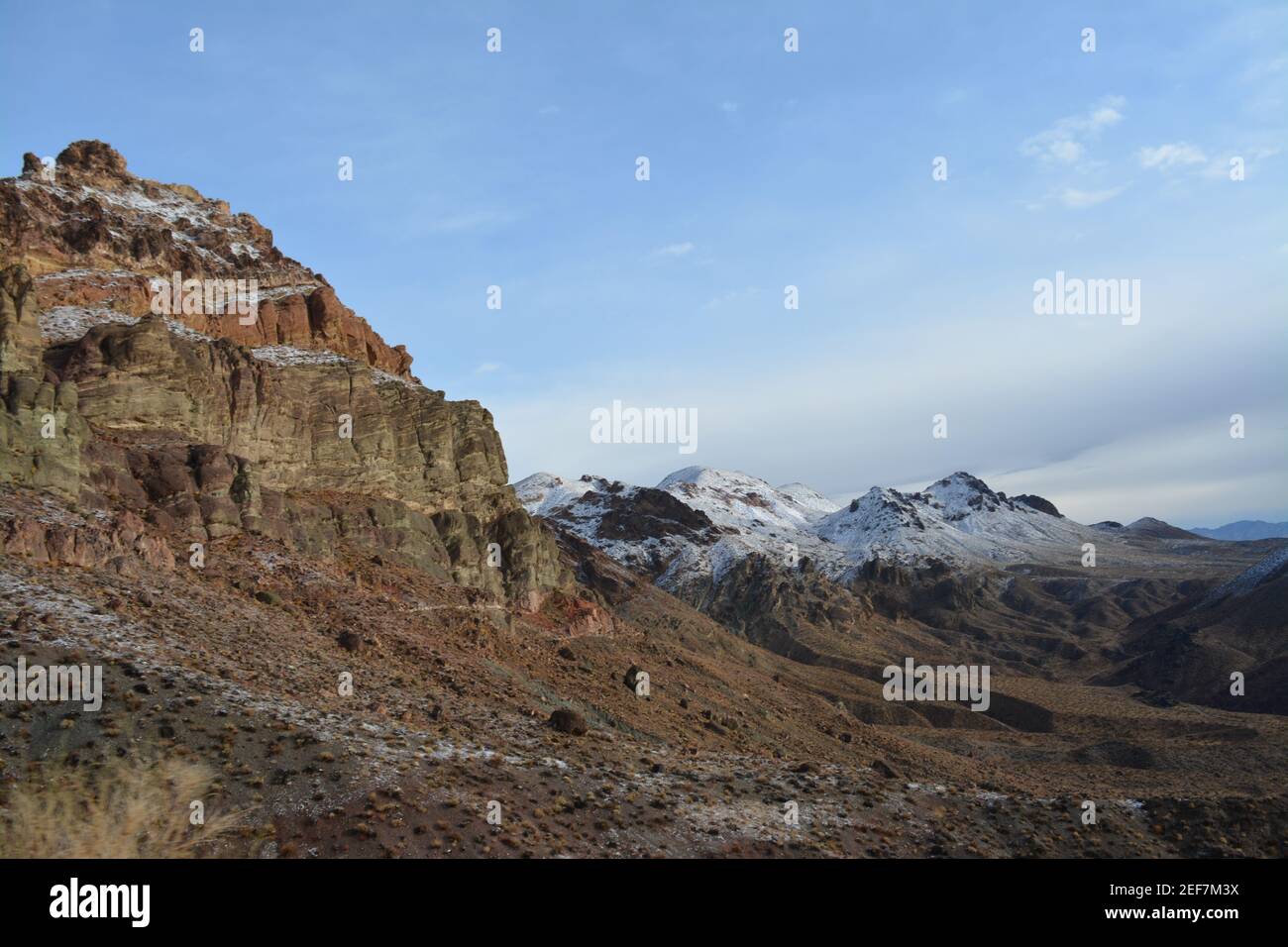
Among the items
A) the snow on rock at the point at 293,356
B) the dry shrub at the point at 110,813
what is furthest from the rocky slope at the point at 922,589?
the dry shrub at the point at 110,813

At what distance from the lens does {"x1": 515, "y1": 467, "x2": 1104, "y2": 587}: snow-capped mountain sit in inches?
4828

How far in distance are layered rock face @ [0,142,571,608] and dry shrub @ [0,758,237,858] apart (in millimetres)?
11342

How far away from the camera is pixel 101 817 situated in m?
14.4

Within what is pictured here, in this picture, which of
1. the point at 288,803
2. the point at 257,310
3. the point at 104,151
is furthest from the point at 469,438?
the point at 288,803

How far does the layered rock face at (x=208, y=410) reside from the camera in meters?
29.2

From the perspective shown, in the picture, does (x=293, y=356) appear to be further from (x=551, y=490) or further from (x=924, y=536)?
(x=924, y=536)

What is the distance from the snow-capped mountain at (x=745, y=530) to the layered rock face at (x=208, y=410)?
2809 inches

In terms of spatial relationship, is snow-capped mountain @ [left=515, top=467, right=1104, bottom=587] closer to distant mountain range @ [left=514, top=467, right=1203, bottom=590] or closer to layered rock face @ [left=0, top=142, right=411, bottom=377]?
distant mountain range @ [left=514, top=467, right=1203, bottom=590]

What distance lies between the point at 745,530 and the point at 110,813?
136m

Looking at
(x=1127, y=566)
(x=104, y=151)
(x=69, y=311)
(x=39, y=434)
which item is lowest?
(x=1127, y=566)

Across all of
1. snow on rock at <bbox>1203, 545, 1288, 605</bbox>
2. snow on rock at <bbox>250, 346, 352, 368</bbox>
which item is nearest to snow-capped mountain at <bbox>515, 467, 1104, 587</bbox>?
snow on rock at <bbox>1203, 545, 1288, 605</bbox>

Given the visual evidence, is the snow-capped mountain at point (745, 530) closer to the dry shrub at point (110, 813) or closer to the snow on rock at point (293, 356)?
the snow on rock at point (293, 356)
